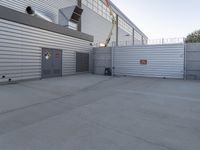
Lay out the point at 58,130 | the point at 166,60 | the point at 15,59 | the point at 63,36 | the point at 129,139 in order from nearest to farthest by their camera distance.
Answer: the point at 129,139 < the point at 58,130 < the point at 15,59 < the point at 63,36 < the point at 166,60

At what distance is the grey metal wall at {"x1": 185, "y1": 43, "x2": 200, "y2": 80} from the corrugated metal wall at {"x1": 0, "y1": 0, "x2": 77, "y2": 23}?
9867mm

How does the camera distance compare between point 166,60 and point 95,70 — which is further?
point 95,70

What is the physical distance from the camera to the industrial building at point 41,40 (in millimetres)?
7801

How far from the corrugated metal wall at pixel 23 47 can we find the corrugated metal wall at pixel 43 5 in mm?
2121

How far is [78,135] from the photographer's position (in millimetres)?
2689

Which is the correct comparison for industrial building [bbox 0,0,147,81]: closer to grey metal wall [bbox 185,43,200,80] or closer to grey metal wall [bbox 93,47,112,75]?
grey metal wall [bbox 93,47,112,75]

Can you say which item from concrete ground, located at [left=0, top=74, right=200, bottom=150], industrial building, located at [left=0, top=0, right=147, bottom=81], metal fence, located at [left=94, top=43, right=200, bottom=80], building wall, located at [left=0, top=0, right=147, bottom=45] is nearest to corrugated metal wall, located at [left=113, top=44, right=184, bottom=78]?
metal fence, located at [left=94, top=43, right=200, bottom=80]

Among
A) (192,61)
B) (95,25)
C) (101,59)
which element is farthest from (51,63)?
(95,25)

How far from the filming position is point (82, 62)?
13609 mm

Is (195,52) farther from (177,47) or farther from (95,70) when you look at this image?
(95,70)

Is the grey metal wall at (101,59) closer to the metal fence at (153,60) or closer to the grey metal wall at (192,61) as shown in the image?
the metal fence at (153,60)

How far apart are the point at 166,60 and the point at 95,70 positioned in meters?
6.08

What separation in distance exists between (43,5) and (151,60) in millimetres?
8753

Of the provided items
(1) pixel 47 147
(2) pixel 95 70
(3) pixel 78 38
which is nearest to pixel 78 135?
(1) pixel 47 147
